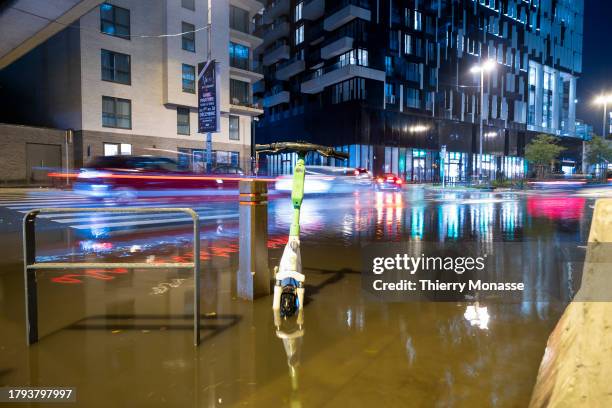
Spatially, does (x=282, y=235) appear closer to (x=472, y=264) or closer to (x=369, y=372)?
(x=472, y=264)

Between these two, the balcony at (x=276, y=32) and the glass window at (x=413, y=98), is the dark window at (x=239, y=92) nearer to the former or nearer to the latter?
the balcony at (x=276, y=32)

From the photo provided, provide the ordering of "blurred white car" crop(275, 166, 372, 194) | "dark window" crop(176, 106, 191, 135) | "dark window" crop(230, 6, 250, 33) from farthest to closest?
"dark window" crop(230, 6, 250, 33) → "dark window" crop(176, 106, 191, 135) → "blurred white car" crop(275, 166, 372, 194)

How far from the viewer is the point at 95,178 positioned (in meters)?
14.9

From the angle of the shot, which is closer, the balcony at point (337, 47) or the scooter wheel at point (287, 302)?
the scooter wheel at point (287, 302)

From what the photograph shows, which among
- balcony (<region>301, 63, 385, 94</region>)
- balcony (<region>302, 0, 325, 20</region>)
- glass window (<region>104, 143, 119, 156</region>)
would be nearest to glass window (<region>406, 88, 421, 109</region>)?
balcony (<region>301, 63, 385, 94</region>)

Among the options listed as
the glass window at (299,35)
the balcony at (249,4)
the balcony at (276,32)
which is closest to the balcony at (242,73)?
the balcony at (249,4)

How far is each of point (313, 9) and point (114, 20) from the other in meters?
24.2

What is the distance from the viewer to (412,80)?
45.1m

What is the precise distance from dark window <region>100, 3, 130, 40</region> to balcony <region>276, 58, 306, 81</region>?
895 inches

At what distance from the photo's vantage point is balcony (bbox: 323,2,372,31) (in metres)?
40.3

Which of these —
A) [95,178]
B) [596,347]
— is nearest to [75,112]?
[95,178]

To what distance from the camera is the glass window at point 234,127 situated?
36656mm

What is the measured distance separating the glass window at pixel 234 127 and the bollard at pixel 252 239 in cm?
3281

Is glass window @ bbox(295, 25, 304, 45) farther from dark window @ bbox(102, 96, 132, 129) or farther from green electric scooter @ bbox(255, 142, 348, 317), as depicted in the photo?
green electric scooter @ bbox(255, 142, 348, 317)
